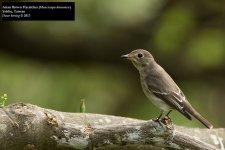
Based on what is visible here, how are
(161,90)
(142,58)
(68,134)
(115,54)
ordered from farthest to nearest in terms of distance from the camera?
(115,54), (142,58), (161,90), (68,134)

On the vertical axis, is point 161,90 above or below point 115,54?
below

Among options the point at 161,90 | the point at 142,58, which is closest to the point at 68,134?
the point at 161,90

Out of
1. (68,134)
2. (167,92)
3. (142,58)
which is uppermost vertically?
(142,58)

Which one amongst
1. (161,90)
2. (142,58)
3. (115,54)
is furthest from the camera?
(115,54)

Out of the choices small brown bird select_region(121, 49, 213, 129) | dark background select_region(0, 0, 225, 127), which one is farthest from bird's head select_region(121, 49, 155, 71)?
dark background select_region(0, 0, 225, 127)

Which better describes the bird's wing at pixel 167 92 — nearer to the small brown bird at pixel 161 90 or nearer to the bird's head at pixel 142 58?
the small brown bird at pixel 161 90

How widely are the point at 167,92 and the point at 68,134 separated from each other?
1.75 metres

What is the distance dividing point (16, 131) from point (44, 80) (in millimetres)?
5334

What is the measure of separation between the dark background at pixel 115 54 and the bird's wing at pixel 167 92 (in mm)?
2773

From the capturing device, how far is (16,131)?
4.62 m

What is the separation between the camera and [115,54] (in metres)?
9.32

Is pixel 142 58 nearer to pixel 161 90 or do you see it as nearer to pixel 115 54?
pixel 161 90

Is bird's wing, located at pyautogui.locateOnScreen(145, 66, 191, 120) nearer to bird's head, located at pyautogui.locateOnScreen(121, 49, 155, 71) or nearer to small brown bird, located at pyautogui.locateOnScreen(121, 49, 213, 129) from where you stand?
small brown bird, located at pyautogui.locateOnScreen(121, 49, 213, 129)

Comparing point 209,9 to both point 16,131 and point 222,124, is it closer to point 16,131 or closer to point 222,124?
point 222,124
